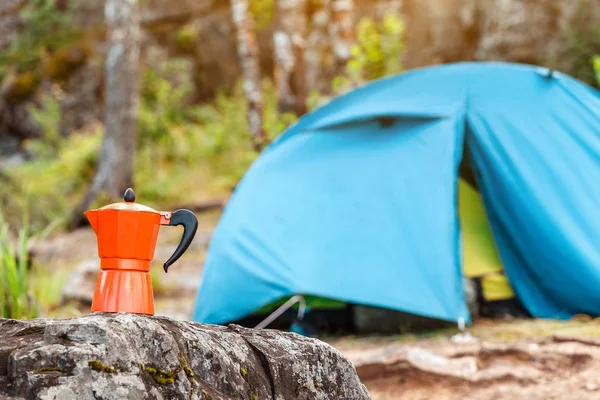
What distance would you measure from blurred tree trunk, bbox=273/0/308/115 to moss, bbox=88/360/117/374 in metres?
9.62

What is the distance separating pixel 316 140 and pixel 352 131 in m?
0.25

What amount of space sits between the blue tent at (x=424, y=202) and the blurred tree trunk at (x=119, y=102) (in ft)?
19.6

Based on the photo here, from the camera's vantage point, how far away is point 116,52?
10297 millimetres

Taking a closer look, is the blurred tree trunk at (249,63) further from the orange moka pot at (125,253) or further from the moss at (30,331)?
the moss at (30,331)

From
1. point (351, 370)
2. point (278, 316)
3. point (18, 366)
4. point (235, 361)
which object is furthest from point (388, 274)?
point (18, 366)

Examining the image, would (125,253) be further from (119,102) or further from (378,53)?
(119,102)

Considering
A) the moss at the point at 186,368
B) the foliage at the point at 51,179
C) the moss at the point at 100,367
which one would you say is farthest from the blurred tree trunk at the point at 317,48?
the moss at the point at 100,367

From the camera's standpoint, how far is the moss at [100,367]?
1059mm

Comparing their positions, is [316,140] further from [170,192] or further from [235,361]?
[170,192]

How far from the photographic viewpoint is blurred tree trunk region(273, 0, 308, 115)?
421 inches

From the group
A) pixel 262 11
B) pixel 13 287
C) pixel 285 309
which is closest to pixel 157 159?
pixel 262 11

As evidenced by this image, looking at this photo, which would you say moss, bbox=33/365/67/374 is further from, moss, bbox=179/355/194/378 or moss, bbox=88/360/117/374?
moss, bbox=179/355/194/378

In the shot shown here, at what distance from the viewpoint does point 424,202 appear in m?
4.25

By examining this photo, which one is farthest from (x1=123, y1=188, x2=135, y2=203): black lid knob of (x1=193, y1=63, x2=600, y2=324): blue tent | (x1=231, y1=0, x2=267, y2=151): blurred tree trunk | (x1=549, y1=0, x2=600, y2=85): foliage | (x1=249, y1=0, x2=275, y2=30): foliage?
(x1=249, y1=0, x2=275, y2=30): foliage
